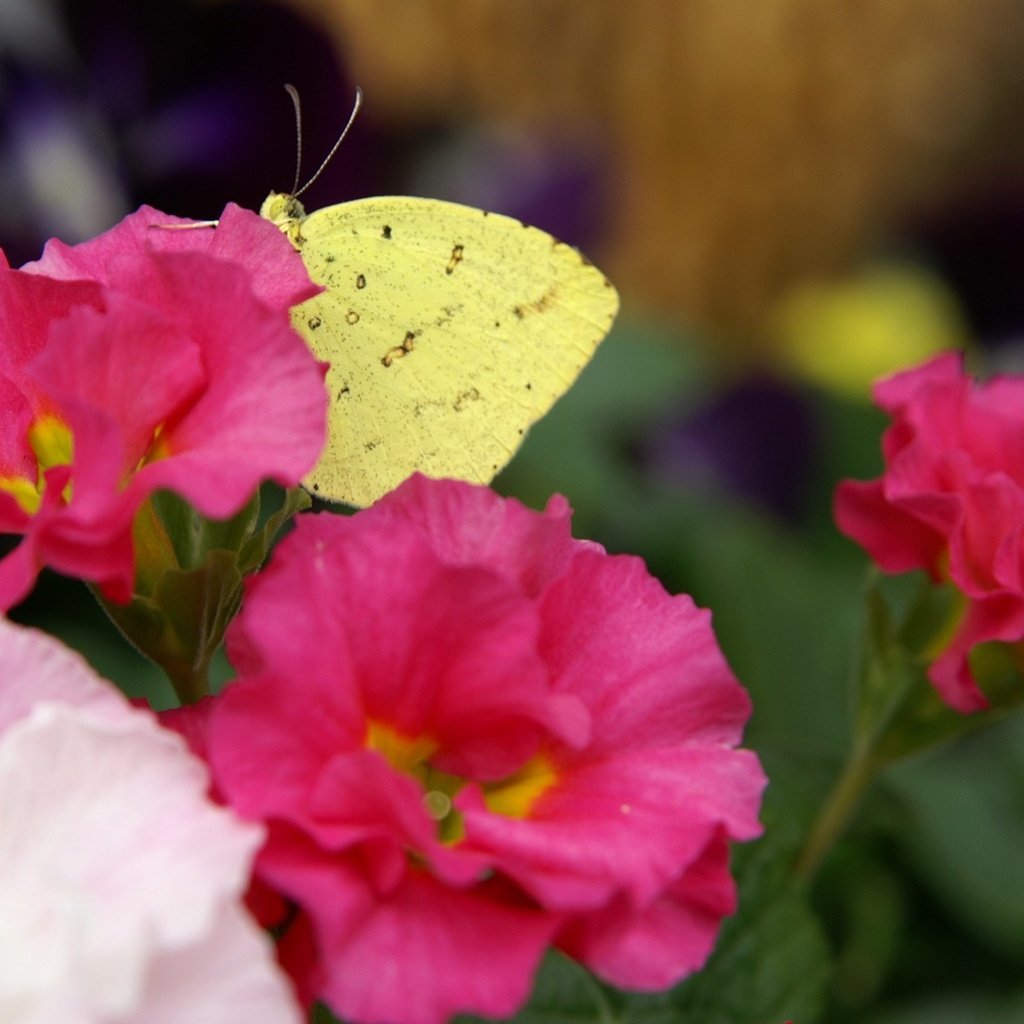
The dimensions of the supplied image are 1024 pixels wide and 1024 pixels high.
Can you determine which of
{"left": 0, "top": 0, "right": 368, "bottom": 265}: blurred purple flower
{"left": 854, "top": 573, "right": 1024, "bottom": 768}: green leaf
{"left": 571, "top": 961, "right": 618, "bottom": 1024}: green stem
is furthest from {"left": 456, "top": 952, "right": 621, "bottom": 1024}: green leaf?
{"left": 0, "top": 0, "right": 368, "bottom": 265}: blurred purple flower

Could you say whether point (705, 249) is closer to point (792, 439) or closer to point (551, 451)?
point (792, 439)

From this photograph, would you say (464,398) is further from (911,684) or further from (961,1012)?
(961,1012)

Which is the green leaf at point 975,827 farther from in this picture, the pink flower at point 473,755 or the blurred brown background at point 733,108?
the blurred brown background at point 733,108

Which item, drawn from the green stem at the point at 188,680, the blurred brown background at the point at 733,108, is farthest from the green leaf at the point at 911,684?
the blurred brown background at the point at 733,108

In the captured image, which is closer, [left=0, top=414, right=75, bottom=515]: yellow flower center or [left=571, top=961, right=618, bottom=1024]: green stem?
[left=0, top=414, right=75, bottom=515]: yellow flower center

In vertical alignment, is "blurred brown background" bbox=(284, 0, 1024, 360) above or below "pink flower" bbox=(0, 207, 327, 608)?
below

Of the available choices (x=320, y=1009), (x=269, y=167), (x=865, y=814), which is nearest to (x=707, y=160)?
(x=269, y=167)

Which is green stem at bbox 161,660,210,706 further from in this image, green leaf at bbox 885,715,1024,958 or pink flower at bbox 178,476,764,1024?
green leaf at bbox 885,715,1024,958
